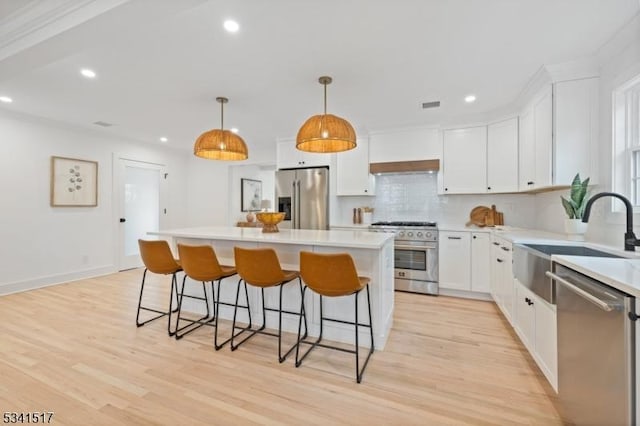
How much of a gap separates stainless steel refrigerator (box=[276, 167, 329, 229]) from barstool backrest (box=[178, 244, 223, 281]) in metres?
2.25

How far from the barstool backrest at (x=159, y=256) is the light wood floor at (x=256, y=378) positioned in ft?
1.99

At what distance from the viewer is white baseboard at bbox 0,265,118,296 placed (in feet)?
12.6

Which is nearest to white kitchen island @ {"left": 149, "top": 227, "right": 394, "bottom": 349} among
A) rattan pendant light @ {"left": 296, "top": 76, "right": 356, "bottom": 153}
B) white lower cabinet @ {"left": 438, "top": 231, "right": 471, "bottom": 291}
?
rattan pendant light @ {"left": 296, "top": 76, "right": 356, "bottom": 153}

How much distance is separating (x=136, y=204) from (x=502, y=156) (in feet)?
20.3

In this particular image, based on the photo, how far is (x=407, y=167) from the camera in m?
4.15

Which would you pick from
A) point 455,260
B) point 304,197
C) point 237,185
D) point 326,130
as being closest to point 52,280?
point 237,185

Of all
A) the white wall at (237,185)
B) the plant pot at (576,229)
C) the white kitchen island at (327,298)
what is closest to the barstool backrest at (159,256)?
the white kitchen island at (327,298)

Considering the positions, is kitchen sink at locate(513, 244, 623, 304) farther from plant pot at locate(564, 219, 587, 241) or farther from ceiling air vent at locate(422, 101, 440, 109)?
ceiling air vent at locate(422, 101, 440, 109)

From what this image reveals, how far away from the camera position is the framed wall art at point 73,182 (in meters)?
4.30

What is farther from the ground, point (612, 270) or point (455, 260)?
point (612, 270)

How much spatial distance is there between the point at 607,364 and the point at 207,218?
651cm

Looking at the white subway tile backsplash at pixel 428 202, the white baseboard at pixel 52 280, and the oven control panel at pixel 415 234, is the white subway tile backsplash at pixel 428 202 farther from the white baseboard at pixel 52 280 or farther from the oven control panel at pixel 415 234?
the white baseboard at pixel 52 280

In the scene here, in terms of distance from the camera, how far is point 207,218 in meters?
6.48

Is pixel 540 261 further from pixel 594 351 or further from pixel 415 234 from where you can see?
pixel 415 234
